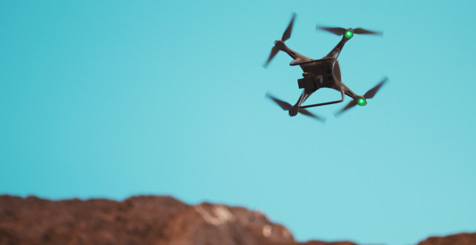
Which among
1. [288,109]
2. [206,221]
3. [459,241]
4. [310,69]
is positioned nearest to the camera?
[206,221]

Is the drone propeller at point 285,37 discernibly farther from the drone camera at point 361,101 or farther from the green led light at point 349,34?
the drone camera at point 361,101

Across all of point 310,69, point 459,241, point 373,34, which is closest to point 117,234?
point 459,241

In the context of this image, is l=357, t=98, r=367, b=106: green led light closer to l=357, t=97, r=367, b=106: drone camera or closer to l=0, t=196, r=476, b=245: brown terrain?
l=357, t=97, r=367, b=106: drone camera

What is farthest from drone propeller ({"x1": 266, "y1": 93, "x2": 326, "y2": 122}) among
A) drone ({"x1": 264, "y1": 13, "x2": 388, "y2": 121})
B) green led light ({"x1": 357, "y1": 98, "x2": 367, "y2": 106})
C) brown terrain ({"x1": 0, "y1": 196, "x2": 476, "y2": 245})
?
brown terrain ({"x1": 0, "y1": 196, "x2": 476, "y2": 245})

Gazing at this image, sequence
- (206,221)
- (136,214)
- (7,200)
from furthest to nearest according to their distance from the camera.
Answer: (7,200)
(136,214)
(206,221)

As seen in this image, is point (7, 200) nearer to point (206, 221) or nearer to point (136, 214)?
point (136, 214)

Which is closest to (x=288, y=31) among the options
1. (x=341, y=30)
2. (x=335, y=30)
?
(x=335, y=30)
